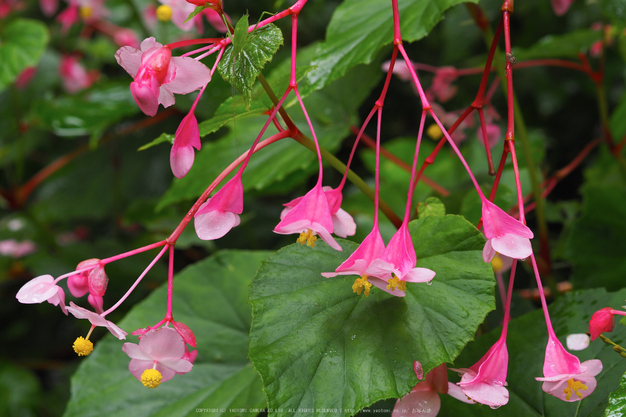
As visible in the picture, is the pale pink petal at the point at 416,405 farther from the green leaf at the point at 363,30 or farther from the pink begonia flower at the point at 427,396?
the green leaf at the point at 363,30

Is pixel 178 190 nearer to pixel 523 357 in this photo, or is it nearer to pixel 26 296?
pixel 26 296

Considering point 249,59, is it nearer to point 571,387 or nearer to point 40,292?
point 40,292

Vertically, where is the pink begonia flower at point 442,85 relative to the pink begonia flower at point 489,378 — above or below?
above

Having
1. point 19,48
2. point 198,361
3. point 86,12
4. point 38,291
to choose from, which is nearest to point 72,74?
point 86,12

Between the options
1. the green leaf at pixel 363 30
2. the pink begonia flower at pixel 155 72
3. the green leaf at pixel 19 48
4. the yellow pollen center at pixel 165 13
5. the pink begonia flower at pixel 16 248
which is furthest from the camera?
the pink begonia flower at pixel 16 248

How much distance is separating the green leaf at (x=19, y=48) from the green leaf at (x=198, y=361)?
23.4 inches

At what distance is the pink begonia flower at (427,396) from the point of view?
39 cm

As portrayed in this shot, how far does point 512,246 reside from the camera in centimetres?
33

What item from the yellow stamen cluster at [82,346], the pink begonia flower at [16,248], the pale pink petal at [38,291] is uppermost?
the pale pink petal at [38,291]

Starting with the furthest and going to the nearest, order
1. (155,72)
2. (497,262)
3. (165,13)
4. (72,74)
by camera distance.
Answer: (72,74) < (165,13) < (497,262) < (155,72)

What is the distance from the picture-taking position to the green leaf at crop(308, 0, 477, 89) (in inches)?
21.2

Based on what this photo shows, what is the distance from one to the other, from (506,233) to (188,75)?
25 centimetres

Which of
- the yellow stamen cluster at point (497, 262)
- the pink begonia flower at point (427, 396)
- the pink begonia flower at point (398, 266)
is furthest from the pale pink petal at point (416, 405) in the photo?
the yellow stamen cluster at point (497, 262)

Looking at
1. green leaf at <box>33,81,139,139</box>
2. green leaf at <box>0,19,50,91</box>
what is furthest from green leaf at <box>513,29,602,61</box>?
green leaf at <box>0,19,50,91</box>
